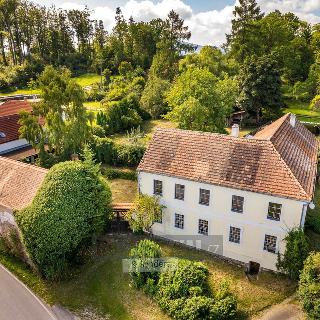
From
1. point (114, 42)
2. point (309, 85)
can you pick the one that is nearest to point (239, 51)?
point (309, 85)

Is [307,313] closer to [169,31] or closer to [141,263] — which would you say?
[141,263]

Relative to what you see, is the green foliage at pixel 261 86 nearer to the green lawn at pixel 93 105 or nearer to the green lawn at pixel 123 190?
the green lawn at pixel 123 190

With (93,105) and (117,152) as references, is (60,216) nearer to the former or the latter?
(117,152)

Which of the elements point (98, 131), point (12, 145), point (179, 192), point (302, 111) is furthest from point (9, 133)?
point (302, 111)

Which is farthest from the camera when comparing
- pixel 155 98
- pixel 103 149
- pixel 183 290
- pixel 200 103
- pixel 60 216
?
pixel 155 98

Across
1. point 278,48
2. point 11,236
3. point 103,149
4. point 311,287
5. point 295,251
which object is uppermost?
point 278,48

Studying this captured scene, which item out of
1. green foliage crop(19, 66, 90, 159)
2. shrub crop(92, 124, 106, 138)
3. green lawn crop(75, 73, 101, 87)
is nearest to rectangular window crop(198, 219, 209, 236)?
green foliage crop(19, 66, 90, 159)

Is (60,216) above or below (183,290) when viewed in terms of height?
above
